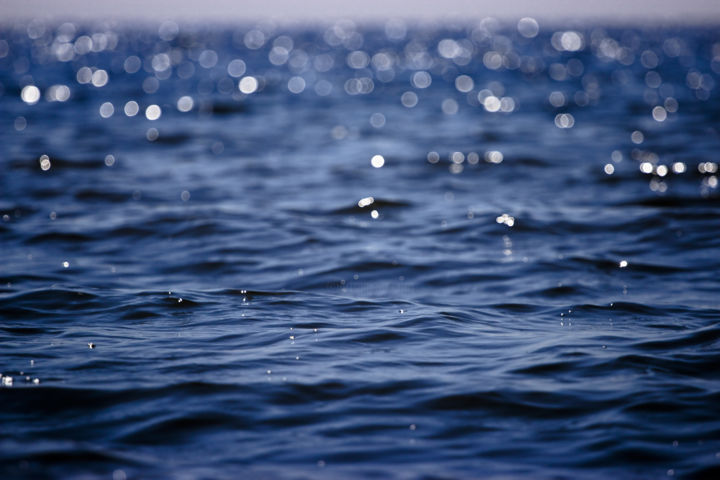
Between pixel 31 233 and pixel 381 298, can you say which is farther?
pixel 31 233

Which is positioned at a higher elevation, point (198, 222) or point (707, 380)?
point (198, 222)

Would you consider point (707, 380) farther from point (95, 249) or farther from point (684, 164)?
point (684, 164)

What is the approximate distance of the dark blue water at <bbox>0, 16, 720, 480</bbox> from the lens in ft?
14.5

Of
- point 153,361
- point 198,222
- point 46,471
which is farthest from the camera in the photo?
point 198,222

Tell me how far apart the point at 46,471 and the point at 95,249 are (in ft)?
16.3

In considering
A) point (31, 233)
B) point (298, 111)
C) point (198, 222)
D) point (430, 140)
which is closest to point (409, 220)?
point (198, 222)

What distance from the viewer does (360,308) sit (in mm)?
6707

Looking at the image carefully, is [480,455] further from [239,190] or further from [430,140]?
[430,140]

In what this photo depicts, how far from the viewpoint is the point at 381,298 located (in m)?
7.08

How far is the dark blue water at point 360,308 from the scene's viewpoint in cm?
443

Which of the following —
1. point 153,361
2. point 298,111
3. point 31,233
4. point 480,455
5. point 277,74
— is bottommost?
point 480,455

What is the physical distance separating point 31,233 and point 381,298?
177 inches

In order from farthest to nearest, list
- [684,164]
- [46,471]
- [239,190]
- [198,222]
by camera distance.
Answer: [684,164] < [239,190] < [198,222] < [46,471]

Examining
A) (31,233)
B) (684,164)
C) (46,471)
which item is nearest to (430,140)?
(684,164)
